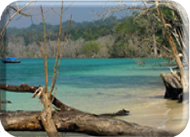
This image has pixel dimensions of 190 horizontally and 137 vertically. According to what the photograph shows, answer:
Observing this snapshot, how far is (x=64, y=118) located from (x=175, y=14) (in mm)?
1689

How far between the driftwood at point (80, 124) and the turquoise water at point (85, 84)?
26 centimetres

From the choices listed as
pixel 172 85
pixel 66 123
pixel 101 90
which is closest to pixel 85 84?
pixel 101 90

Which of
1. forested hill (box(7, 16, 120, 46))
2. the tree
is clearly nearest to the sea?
the tree

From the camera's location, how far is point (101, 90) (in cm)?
330

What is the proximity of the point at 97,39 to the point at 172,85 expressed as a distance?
4.84 feet

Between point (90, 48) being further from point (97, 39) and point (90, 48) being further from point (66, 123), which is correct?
point (66, 123)

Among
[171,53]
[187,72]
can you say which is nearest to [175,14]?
[171,53]

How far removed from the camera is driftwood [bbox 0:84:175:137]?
8.35ft

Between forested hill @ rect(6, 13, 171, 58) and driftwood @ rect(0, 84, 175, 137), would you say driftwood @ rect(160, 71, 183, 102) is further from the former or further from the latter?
driftwood @ rect(0, 84, 175, 137)

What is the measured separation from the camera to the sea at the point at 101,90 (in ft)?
9.53

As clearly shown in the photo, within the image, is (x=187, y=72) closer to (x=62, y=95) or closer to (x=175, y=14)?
(x=175, y=14)

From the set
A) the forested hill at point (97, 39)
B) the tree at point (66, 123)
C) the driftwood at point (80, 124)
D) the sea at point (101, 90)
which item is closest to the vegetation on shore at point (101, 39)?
the forested hill at point (97, 39)

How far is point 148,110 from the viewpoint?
9.85 feet

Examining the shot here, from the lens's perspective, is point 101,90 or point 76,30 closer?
point 76,30
